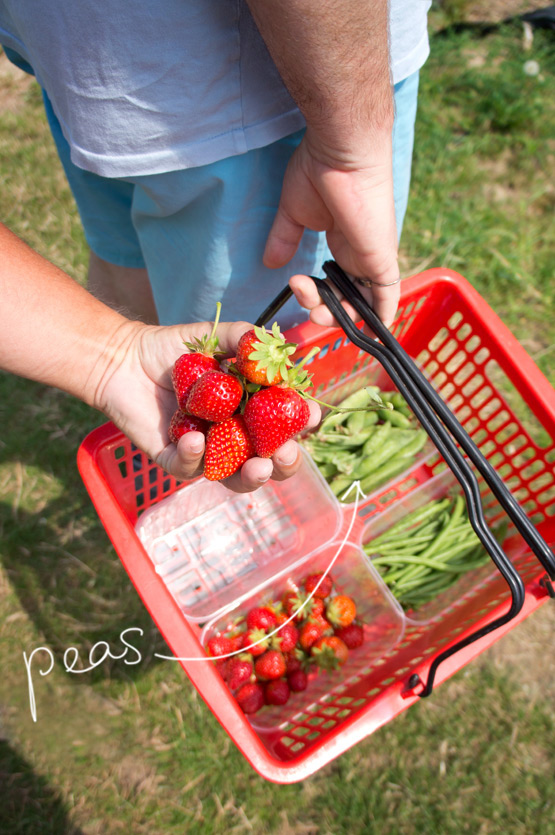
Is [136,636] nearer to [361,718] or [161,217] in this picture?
[361,718]

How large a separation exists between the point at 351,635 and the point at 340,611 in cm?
7

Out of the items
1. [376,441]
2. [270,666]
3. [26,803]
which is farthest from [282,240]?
[26,803]

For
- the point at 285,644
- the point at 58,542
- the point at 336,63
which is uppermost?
the point at 336,63

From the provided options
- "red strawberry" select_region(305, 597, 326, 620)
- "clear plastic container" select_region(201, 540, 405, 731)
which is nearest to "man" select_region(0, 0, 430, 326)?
"clear plastic container" select_region(201, 540, 405, 731)

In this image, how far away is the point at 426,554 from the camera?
5.42 ft

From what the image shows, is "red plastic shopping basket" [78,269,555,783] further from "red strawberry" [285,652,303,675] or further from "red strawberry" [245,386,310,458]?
"red strawberry" [245,386,310,458]

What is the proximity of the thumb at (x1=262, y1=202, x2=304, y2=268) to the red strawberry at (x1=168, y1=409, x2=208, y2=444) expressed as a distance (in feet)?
1.34

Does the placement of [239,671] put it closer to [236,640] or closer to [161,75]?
[236,640]

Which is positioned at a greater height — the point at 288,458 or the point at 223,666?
the point at 288,458

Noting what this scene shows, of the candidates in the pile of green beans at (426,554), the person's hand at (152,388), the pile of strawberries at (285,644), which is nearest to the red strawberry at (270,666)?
the pile of strawberries at (285,644)

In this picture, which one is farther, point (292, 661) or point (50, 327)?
point (292, 661)

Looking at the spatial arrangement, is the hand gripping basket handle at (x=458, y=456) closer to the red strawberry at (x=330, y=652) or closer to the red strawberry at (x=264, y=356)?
the red strawberry at (x=264, y=356)

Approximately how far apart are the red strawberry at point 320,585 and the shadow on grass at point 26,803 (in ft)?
3.42

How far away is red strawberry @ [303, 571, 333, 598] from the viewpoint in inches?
63.2
